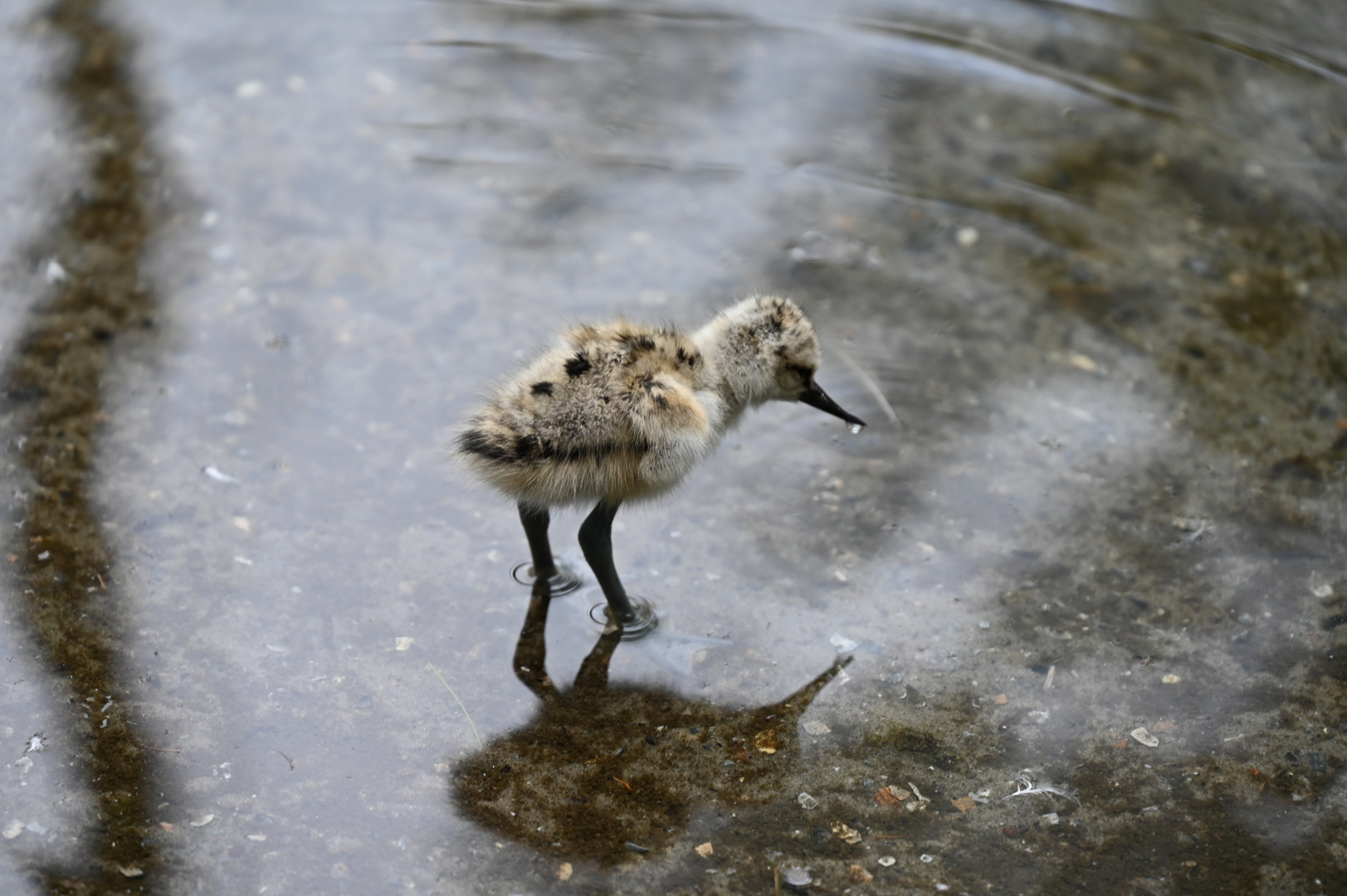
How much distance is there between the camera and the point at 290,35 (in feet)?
21.7

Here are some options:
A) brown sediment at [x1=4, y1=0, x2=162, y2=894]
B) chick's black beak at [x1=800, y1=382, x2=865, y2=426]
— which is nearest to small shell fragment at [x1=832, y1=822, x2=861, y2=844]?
chick's black beak at [x1=800, y1=382, x2=865, y2=426]

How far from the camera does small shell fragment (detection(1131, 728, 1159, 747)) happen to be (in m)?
3.44

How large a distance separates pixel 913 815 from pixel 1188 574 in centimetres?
144

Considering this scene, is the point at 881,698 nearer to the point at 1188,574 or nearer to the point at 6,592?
the point at 1188,574

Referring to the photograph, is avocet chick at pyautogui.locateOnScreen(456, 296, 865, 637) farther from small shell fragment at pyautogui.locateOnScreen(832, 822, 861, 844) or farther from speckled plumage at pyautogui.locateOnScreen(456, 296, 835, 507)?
small shell fragment at pyautogui.locateOnScreen(832, 822, 861, 844)

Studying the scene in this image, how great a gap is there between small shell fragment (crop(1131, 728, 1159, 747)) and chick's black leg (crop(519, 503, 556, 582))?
69.8 inches

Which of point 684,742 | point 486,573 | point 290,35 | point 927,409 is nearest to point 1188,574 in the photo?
point 927,409

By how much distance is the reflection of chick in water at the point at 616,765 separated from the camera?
10.4ft

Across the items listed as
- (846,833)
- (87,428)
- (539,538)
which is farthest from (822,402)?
(87,428)

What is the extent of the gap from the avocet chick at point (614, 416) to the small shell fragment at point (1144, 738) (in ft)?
4.69

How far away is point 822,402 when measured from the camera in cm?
406

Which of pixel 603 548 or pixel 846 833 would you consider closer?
pixel 846 833

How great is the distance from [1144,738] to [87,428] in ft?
11.7

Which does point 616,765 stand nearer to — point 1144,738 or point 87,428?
point 1144,738
